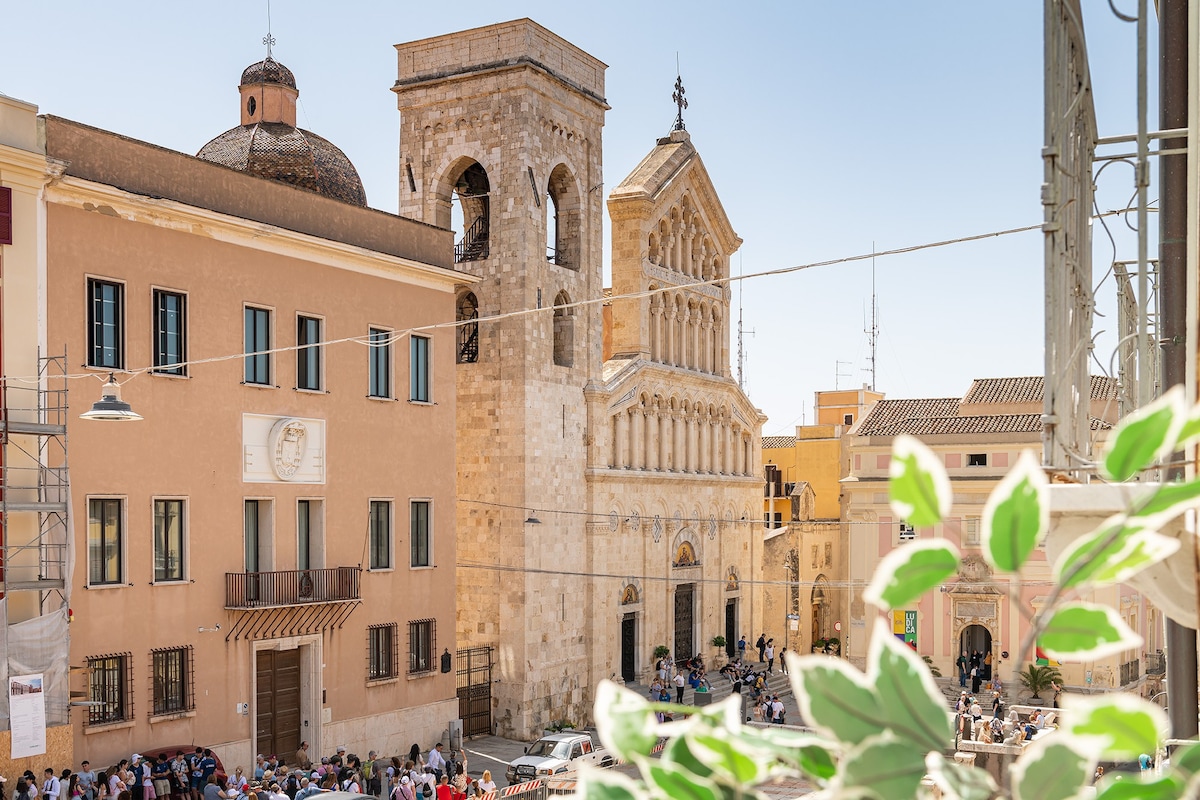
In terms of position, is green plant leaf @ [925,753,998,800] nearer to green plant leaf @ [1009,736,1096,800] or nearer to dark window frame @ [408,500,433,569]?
green plant leaf @ [1009,736,1096,800]

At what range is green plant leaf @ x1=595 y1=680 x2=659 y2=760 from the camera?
2.29m

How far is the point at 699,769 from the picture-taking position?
230 cm

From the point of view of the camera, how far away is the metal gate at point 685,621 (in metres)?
39.3

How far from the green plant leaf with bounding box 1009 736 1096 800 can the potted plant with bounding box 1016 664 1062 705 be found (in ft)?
131

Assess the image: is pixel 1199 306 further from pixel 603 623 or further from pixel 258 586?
pixel 603 623

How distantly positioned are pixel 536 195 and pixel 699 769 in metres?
31.2

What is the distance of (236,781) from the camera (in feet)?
67.6

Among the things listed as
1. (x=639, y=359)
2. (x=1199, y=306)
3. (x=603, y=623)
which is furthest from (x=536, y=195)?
(x=1199, y=306)

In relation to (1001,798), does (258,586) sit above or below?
below

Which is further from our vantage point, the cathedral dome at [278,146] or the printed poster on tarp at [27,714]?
the cathedral dome at [278,146]

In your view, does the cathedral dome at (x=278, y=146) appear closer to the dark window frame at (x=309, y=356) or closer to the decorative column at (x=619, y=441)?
the dark window frame at (x=309, y=356)

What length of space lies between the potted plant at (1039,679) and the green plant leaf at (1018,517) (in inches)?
1575

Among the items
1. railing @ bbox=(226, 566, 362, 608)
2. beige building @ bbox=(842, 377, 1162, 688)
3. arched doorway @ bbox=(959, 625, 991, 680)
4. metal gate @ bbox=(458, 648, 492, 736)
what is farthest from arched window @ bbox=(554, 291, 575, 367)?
arched doorway @ bbox=(959, 625, 991, 680)

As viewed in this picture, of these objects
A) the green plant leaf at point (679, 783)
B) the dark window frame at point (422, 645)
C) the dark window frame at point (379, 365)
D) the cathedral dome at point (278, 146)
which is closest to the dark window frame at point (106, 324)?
the dark window frame at point (379, 365)
